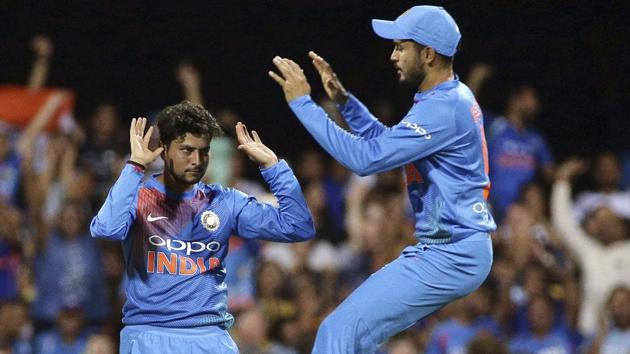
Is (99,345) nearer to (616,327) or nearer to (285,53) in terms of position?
(616,327)

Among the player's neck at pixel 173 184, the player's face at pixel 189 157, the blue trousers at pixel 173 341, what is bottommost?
the blue trousers at pixel 173 341

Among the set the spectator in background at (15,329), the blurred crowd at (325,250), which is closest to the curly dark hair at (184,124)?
the blurred crowd at (325,250)

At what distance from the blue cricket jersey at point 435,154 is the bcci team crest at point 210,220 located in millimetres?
635

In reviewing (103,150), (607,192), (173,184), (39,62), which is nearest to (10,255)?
(103,150)

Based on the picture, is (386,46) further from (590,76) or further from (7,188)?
(7,188)

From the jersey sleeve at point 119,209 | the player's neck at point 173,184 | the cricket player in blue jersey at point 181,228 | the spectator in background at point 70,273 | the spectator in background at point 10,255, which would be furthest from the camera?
the spectator in background at point 70,273

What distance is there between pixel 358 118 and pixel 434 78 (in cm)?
66

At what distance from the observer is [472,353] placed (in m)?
8.24

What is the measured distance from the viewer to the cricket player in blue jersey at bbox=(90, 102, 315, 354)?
227 inches

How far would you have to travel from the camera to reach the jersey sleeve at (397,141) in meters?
5.91

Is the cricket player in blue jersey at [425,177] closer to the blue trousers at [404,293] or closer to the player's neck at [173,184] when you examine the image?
the blue trousers at [404,293]

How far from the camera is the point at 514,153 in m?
11.7

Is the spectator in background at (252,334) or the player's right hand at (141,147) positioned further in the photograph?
the spectator in background at (252,334)

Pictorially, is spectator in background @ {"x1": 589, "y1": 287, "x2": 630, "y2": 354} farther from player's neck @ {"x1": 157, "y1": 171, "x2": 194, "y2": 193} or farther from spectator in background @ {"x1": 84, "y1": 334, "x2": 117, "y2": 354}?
player's neck @ {"x1": 157, "y1": 171, "x2": 194, "y2": 193}
